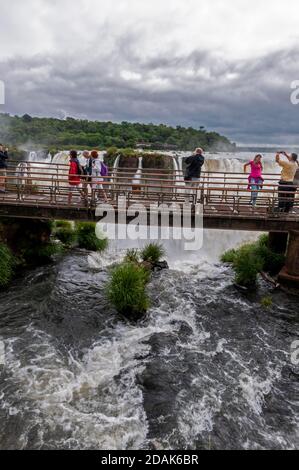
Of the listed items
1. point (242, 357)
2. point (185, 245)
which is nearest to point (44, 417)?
point (242, 357)

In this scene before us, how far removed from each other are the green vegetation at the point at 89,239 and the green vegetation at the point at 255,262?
752cm

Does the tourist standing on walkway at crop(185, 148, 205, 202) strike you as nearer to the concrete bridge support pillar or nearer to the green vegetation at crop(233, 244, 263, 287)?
the green vegetation at crop(233, 244, 263, 287)

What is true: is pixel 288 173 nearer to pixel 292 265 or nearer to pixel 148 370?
pixel 292 265

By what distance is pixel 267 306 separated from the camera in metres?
13.3

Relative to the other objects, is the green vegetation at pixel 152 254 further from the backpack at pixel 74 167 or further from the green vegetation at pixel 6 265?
the green vegetation at pixel 6 265

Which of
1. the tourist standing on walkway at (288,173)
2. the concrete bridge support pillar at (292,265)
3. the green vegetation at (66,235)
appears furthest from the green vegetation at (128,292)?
the green vegetation at (66,235)

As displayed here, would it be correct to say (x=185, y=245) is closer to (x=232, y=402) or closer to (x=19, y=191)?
(x=19, y=191)

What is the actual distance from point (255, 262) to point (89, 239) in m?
8.98

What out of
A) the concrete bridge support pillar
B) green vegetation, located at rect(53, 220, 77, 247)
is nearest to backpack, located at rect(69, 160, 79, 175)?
green vegetation, located at rect(53, 220, 77, 247)

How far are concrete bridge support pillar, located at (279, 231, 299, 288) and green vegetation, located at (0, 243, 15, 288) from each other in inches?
438

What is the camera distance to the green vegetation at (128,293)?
1161 centimetres

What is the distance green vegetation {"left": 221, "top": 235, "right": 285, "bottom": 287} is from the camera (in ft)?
49.5

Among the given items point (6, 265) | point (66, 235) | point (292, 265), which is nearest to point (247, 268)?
point (292, 265)
